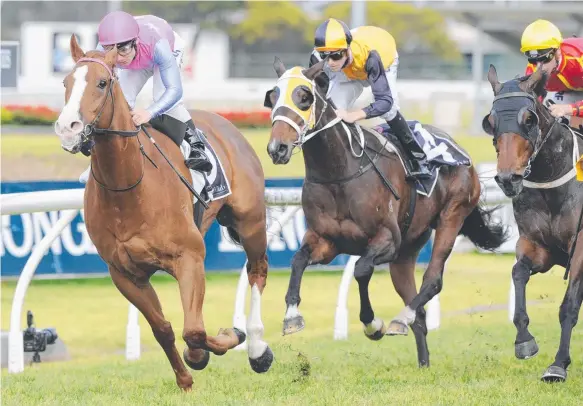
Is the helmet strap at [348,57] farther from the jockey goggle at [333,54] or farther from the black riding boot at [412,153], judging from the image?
the black riding boot at [412,153]

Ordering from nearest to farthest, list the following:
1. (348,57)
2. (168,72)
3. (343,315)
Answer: (168,72), (348,57), (343,315)

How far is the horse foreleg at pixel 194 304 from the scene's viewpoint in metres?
5.30

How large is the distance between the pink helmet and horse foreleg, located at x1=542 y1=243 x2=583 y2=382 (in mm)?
2457

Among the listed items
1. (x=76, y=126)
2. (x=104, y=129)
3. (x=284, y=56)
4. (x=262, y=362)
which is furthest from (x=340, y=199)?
(x=284, y=56)

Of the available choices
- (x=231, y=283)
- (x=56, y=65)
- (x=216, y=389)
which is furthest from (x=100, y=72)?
(x=56, y=65)

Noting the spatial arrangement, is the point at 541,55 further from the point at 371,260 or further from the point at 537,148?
the point at 371,260

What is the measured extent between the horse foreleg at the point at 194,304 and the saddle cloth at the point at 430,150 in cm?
158

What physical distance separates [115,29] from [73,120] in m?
0.70

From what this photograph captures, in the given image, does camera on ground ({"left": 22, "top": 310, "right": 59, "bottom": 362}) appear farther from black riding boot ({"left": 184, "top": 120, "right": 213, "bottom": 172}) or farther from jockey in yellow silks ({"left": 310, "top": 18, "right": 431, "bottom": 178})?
jockey in yellow silks ({"left": 310, "top": 18, "right": 431, "bottom": 178})

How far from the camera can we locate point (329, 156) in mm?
6098

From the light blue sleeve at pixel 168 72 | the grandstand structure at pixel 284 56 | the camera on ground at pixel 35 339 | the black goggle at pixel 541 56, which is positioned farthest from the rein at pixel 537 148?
the grandstand structure at pixel 284 56

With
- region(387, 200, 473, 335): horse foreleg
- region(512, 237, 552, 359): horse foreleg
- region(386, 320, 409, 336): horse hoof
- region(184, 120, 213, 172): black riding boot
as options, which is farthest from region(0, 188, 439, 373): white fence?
region(512, 237, 552, 359): horse foreleg

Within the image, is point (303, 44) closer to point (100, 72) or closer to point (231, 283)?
point (231, 283)

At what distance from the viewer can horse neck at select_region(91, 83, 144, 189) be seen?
16.5 ft
